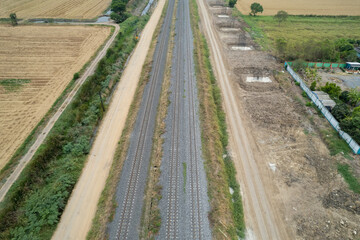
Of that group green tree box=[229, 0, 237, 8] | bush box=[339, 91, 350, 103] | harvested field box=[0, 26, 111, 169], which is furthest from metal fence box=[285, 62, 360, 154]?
green tree box=[229, 0, 237, 8]

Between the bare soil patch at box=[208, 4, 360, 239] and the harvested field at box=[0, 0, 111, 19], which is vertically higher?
the harvested field at box=[0, 0, 111, 19]

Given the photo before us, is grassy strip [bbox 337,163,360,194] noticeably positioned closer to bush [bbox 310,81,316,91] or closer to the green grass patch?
bush [bbox 310,81,316,91]

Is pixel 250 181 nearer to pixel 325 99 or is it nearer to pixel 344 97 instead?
pixel 325 99

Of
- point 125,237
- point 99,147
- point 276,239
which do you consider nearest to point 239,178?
point 276,239

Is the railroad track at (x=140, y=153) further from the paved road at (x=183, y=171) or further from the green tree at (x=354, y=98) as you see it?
the green tree at (x=354, y=98)

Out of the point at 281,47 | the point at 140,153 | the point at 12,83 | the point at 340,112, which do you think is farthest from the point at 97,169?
the point at 281,47

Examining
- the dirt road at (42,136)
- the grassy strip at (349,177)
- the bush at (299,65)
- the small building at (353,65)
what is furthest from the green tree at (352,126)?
the dirt road at (42,136)
